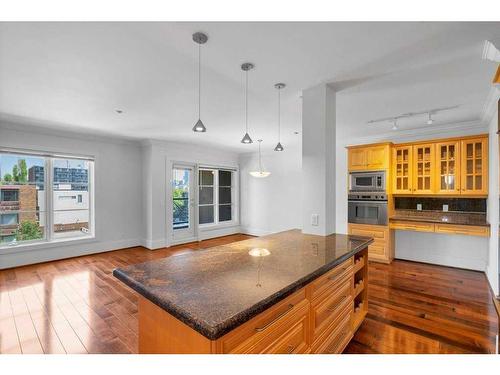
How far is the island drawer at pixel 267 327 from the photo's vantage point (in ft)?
3.42

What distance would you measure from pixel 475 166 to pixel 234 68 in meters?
4.23

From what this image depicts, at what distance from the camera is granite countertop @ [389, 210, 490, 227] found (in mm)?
4109

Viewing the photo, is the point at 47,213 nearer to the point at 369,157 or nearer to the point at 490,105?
the point at 369,157

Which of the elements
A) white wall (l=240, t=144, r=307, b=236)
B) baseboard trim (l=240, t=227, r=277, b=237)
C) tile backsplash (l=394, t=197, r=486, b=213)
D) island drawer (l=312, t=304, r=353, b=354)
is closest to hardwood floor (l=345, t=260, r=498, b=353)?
island drawer (l=312, t=304, r=353, b=354)

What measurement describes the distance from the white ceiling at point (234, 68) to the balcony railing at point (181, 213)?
282cm

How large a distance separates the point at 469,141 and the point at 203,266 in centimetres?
470

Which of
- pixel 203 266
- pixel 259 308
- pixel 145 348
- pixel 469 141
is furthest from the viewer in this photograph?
pixel 469 141

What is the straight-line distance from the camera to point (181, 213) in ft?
21.1

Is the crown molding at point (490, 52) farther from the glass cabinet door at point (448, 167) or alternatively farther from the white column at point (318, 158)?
the glass cabinet door at point (448, 167)

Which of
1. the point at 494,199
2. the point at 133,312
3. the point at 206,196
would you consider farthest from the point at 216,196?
the point at 494,199

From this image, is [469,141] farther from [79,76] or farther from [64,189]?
[64,189]
